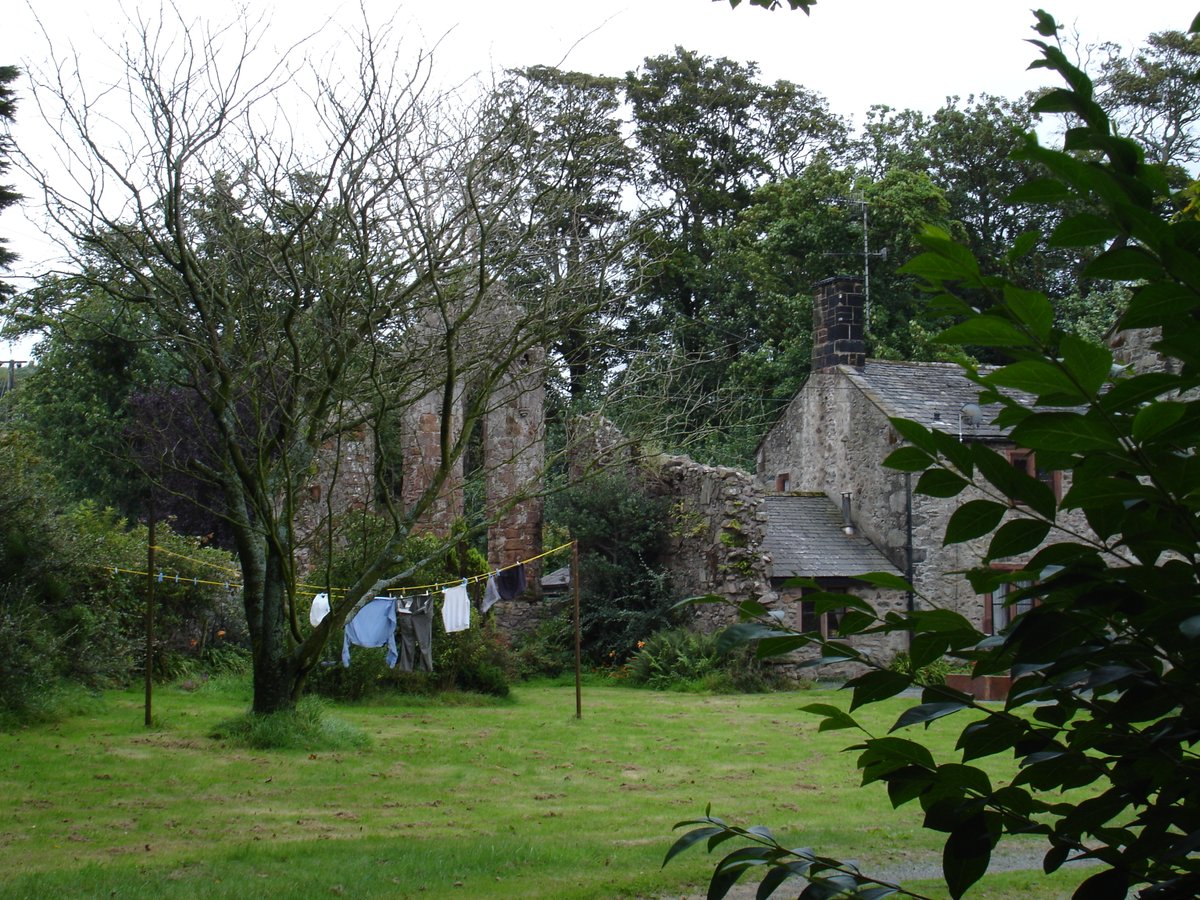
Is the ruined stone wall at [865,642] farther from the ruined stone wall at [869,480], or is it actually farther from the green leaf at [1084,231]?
the green leaf at [1084,231]

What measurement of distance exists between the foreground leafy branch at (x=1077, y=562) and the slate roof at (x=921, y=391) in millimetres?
18722

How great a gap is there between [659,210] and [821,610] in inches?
425

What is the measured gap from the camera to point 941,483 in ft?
3.90

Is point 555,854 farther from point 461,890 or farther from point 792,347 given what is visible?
point 792,347

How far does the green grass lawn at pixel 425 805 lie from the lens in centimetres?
653

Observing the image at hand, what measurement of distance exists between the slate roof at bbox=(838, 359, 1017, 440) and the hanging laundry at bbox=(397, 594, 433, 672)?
27.7 feet

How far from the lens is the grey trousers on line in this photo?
15.5 meters

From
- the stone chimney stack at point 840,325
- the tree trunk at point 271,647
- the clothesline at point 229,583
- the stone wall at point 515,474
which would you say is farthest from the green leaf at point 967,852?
the stone chimney stack at point 840,325

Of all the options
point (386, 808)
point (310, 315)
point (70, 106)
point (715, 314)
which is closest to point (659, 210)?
point (310, 315)

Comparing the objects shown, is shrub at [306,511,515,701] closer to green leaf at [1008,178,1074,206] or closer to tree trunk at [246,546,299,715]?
tree trunk at [246,546,299,715]

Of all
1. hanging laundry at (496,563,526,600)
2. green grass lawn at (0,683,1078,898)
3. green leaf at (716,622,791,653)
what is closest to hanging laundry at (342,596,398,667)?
green grass lawn at (0,683,1078,898)

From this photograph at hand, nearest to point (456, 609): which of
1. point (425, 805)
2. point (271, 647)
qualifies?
point (271, 647)

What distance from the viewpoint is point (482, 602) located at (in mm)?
17203

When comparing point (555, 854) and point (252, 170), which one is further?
point (252, 170)
